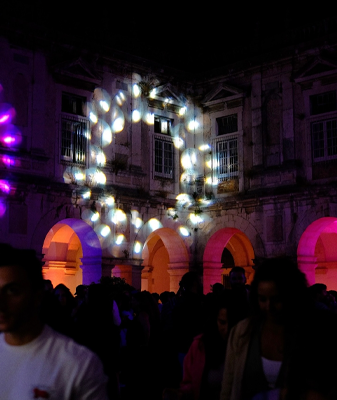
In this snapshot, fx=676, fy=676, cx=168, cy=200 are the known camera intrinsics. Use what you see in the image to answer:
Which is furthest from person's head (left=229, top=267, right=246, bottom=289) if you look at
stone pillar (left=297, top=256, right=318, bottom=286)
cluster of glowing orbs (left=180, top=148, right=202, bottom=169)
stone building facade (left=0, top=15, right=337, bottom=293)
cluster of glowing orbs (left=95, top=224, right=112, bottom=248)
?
cluster of glowing orbs (left=180, top=148, right=202, bottom=169)

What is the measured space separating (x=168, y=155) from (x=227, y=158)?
1.82 meters

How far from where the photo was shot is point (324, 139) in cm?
1838

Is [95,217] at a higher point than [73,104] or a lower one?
lower

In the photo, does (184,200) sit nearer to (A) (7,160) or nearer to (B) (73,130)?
(B) (73,130)

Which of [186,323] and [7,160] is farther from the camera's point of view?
[7,160]

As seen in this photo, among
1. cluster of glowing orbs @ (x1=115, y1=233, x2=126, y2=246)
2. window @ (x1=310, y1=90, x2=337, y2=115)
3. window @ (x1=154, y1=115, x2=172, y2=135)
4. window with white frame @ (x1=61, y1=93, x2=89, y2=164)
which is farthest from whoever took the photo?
window @ (x1=154, y1=115, x2=172, y2=135)

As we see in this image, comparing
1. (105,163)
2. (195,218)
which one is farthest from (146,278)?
(105,163)

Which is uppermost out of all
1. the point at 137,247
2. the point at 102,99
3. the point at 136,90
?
the point at 136,90

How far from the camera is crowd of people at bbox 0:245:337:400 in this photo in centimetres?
229

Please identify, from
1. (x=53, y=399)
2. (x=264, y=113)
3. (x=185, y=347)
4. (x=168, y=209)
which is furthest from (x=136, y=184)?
(x=53, y=399)

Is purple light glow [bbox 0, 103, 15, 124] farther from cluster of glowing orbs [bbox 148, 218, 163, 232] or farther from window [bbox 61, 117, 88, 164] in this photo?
cluster of glowing orbs [bbox 148, 218, 163, 232]

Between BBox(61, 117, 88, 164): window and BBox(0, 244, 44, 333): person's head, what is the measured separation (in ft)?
51.3

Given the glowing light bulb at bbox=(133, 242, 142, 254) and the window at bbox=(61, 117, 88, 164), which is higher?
the window at bbox=(61, 117, 88, 164)

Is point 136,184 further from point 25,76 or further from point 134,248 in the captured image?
point 25,76
